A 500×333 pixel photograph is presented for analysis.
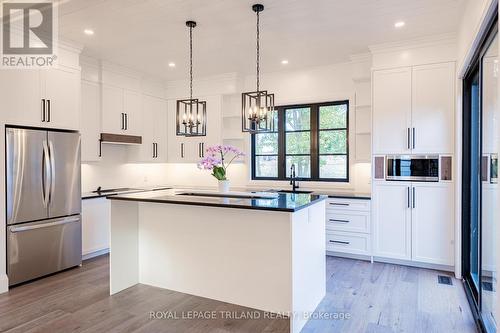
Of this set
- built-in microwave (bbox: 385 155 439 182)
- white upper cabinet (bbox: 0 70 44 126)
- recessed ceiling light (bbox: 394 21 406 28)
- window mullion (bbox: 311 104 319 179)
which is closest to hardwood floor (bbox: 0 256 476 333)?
built-in microwave (bbox: 385 155 439 182)

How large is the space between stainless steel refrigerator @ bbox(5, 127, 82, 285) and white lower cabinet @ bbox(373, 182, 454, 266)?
158 inches

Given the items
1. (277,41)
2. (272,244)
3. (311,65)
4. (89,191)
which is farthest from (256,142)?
(272,244)

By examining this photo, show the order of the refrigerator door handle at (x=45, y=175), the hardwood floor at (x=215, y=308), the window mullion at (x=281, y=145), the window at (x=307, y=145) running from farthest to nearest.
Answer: the window mullion at (x=281, y=145) < the window at (x=307, y=145) < the refrigerator door handle at (x=45, y=175) < the hardwood floor at (x=215, y=308)

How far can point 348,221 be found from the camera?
15.2 ft

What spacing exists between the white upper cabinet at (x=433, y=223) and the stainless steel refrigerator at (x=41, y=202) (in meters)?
4.40

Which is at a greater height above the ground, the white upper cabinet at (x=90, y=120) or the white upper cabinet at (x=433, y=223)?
the white upper cabinet at (x=90, y=120)

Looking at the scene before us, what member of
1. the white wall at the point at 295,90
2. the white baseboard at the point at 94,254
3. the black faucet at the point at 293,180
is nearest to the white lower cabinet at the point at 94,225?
the white baseboard at the point at 94,254

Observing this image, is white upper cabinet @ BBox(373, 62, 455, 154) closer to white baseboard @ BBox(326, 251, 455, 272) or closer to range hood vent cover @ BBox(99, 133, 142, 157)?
white baseboard @ BBox(326, 251, 455, 272)

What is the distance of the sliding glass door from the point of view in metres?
2.31

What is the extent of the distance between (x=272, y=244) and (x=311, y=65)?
344cm

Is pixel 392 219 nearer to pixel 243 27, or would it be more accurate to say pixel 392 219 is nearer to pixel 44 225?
pixel 243 27

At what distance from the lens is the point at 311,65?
17.4ft

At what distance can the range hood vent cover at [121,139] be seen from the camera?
5.05m

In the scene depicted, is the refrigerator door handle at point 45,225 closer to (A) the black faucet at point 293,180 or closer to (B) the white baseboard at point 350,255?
(A) the black faucet at point 293,180
